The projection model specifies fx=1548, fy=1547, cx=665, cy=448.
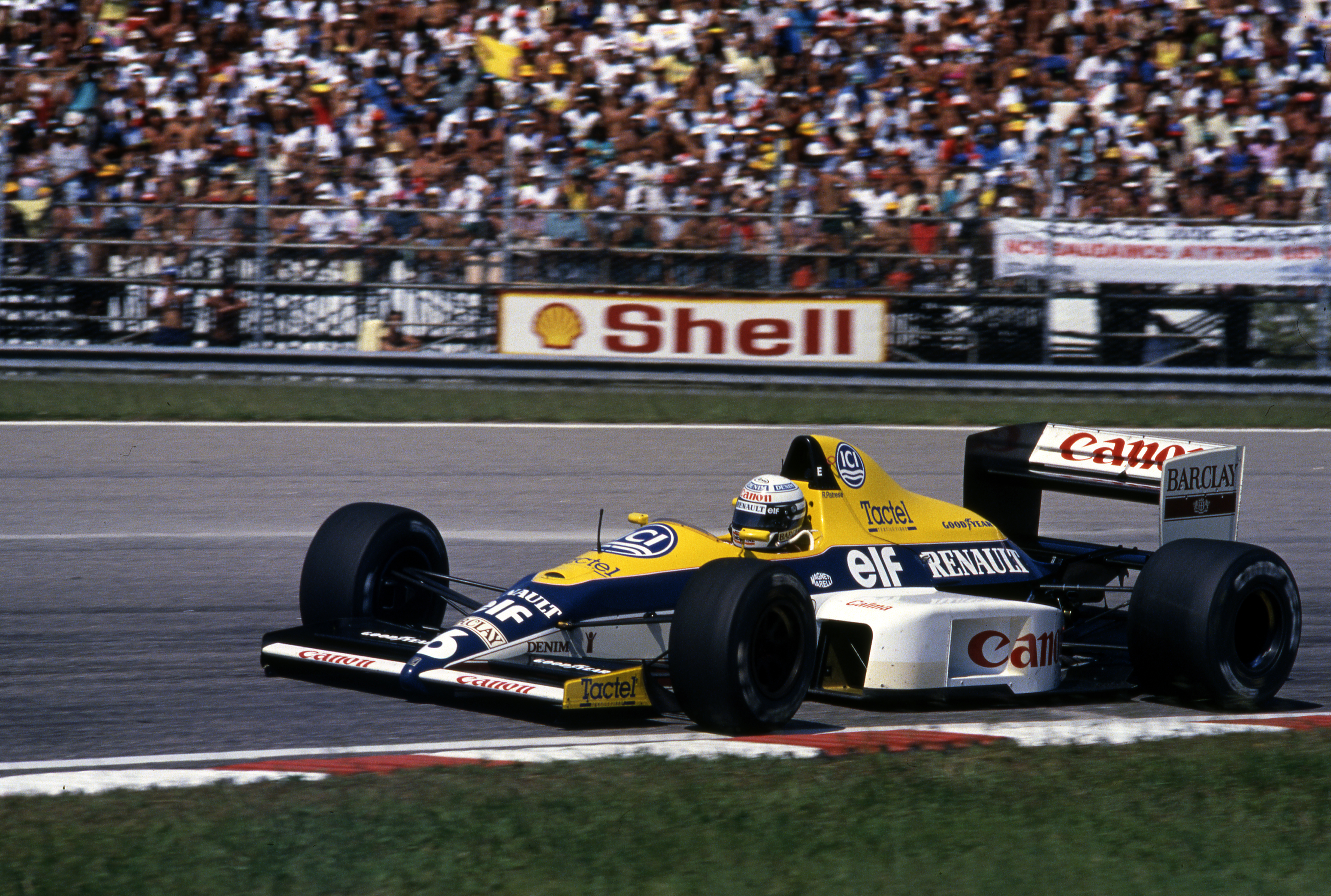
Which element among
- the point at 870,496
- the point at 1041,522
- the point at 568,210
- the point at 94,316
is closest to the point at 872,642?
the point at 870,496

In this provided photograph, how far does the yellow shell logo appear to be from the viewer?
13.7m

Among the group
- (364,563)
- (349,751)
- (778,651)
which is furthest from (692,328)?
(349,751)

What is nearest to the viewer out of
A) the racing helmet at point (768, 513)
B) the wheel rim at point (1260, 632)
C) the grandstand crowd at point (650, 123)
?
the racing helmet at point (768, 513)

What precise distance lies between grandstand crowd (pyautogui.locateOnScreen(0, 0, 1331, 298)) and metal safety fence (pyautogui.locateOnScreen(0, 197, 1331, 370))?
0.04m

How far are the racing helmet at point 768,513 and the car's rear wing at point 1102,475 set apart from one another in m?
1.67

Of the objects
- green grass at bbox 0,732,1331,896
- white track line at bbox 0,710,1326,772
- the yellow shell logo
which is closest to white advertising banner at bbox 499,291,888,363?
the yellow shell logo

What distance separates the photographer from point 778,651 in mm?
5535

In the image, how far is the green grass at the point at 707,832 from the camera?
12.7ft

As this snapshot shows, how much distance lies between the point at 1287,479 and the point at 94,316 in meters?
9.75

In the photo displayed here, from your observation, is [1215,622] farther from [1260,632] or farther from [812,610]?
[812,610]

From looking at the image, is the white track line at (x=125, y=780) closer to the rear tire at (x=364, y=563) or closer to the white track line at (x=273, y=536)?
the rear tire at (x=364, y=563)

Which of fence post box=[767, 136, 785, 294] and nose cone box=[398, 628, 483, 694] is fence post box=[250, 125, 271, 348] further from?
nose cone box=[398, 628, 483, 694]

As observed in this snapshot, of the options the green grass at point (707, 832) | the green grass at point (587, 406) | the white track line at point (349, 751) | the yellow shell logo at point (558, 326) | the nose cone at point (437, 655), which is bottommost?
the white track line at point (349, 751)

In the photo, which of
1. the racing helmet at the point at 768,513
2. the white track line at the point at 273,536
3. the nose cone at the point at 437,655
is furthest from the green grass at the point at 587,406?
the nose cone at the point at 437,655
